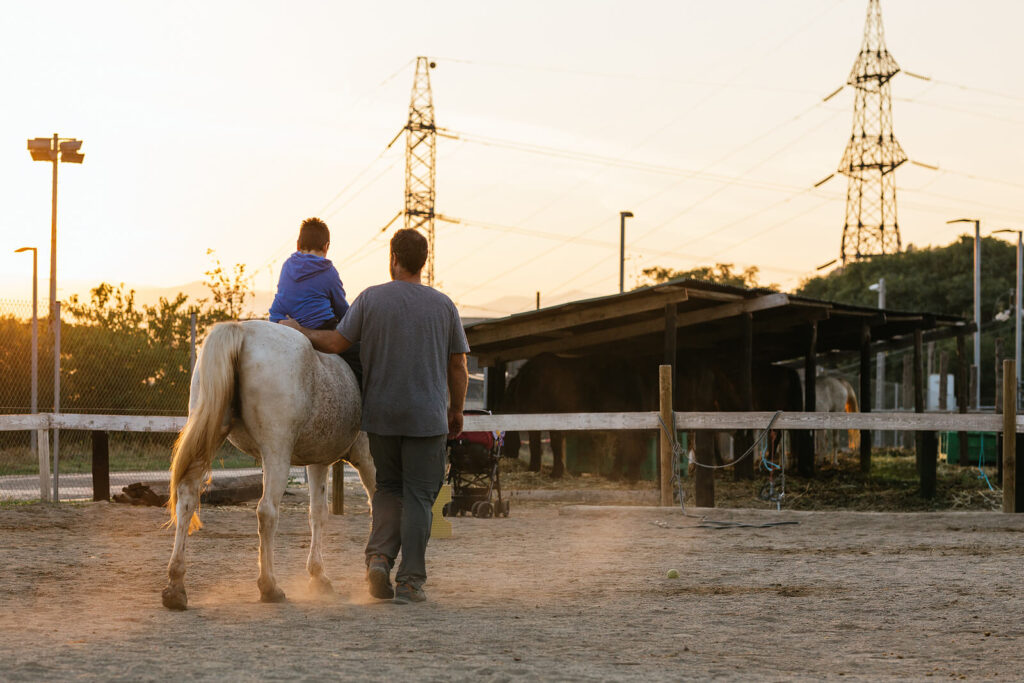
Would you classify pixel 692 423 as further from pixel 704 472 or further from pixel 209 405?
pixel 209 405

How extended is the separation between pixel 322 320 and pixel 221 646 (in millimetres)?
2384

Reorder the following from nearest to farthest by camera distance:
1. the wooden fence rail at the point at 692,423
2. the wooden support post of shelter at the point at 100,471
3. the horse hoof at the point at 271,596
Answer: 1. the horse hoof at the point at 271,596
2. the wooden fence rail at the point at 692,423
3. the wooden support post of shelter at the point at 100,471

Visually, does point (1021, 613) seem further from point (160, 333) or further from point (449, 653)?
point (160, 333)

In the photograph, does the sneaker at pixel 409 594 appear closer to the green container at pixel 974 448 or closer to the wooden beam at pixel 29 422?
the wooden beam at pixel 29 422

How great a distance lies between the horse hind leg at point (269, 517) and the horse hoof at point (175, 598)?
0.45m

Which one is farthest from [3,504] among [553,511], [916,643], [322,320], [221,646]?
[916,643]

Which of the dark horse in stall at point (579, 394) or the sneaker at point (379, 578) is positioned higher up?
the dark horse in stall at point (579, 394)

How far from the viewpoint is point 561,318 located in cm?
1778

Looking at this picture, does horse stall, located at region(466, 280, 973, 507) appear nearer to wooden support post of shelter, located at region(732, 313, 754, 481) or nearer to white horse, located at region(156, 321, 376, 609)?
wooden support post of shelter, located at region(732, 313, 754, 481)

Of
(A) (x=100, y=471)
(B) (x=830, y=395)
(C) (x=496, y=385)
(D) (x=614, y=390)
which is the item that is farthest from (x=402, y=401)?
(B) (x=830, y=395)

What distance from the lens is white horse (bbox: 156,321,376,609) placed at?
226 inches

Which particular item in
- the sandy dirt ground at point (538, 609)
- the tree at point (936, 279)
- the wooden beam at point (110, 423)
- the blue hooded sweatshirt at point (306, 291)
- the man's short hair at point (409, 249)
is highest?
the tree at point (936, 279)

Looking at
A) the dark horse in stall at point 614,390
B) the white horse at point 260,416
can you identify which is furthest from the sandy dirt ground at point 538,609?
the dark horse in stall at point 614,390

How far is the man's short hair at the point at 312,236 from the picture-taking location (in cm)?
655
